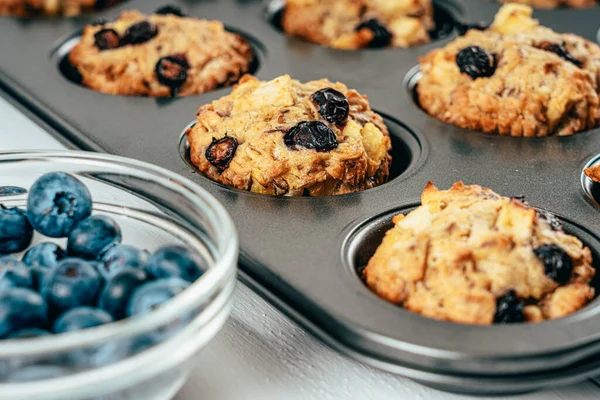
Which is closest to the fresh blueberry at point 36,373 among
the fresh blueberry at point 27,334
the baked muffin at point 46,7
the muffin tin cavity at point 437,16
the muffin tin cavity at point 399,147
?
the fresh blueberry at point 27,334

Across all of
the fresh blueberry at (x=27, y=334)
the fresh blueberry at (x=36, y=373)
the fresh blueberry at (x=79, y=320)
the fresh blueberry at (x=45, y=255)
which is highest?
the fresh blueberry at (x=36, y=373)

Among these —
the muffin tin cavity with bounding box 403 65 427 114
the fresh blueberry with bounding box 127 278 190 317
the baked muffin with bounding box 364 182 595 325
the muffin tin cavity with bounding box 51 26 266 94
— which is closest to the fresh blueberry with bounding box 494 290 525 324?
the baked muffin with bounding box 364 182 595 325

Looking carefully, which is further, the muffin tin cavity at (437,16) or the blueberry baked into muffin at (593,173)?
the muffin tin cavity at (437,16)

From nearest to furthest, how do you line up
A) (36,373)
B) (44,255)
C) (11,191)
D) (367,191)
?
(36,373) → (44,255) → (11,191) → (367,191)

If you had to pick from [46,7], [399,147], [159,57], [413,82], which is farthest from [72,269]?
[46,7]

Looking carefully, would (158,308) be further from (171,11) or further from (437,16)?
(437,16)

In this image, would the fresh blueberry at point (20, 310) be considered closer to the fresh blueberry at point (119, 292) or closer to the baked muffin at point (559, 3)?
the fresh blueberry at point (119, 292)

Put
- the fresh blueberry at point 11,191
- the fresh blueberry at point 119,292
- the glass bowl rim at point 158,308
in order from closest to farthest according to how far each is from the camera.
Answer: the glass bowl rim at point 158,308, the fresh blueberry at point 119,292, the fresh blueberry at point 11,191

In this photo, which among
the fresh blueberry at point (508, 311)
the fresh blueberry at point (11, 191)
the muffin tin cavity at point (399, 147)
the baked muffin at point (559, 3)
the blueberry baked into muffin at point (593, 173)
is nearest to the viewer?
the fresh blueberry at point (508, 311)
